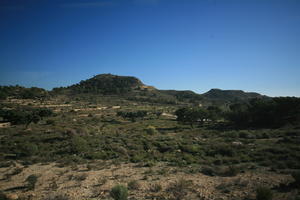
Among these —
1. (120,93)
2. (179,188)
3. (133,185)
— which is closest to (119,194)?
(133,185)

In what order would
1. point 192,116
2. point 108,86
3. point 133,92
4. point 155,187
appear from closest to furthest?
1. point 155,187
2. point 192,116
3. point 133,92
4. point 108,86

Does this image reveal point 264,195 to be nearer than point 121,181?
Yes

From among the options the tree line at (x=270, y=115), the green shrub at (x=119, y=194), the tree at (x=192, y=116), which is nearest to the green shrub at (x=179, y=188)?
the green shrub at (x=119, y=194)

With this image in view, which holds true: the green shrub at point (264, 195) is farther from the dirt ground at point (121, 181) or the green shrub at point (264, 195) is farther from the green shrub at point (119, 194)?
the green shrub at point (119, 194)

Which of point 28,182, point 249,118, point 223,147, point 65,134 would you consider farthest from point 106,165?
point 249,118

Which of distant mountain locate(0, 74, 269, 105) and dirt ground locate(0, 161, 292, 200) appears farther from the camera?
distant mountain locate(0, 74, 269, 105)

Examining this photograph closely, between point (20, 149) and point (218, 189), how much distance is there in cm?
1894

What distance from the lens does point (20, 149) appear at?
56.8 feet

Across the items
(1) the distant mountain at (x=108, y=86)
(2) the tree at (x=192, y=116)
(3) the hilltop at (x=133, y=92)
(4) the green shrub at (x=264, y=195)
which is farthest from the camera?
(1) the distant mountain at (x=108, y=86)

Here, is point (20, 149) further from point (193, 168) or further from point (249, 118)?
point (249, 118)

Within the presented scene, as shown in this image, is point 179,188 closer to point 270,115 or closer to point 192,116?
point 192,116

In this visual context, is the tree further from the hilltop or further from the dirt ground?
the hilltop

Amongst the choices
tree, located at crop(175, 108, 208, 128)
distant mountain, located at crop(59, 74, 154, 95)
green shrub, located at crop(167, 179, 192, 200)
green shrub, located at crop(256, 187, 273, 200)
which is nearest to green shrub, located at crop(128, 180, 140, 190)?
green shrub, located at crop(167, 179, 192, 200)

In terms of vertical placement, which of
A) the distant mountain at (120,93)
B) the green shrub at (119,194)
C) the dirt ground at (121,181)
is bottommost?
the dirt ground at (121,181)
